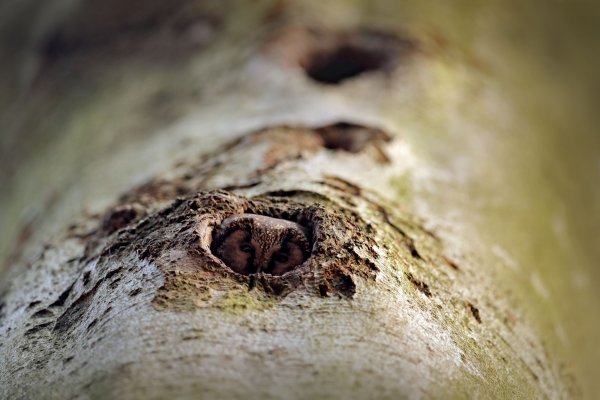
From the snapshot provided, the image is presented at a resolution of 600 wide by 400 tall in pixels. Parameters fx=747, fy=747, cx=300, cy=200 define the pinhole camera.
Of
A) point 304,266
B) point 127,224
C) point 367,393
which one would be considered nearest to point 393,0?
point 127,224

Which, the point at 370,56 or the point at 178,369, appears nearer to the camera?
the point at 178,369

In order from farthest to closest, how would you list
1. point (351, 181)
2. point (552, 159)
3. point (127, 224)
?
point (552, 159), point (351, 181), point (127, 224)

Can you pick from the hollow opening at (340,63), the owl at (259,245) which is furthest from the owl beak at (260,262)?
the hollow opening at (340,63)

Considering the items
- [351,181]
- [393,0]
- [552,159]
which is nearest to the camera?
[351,181]

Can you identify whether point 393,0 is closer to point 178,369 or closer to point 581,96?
point 581,96

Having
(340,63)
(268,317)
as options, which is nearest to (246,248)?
(268,317)

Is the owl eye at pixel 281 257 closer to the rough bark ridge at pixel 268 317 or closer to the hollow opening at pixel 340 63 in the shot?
the rough bark ridge at pixel 268 317

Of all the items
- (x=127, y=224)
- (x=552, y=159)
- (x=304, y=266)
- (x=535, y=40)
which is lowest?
(x=304, y=266)
